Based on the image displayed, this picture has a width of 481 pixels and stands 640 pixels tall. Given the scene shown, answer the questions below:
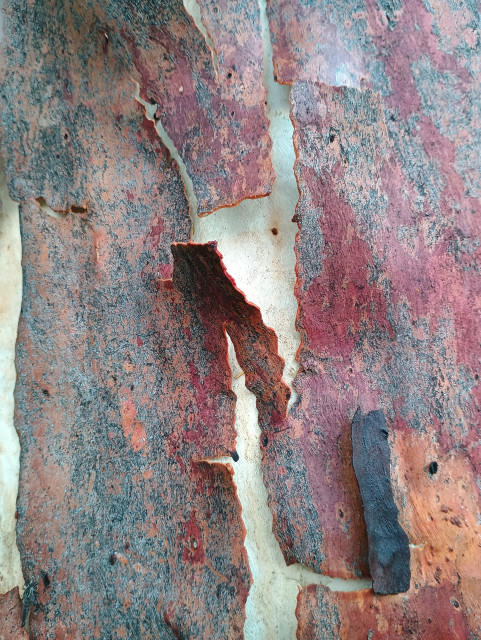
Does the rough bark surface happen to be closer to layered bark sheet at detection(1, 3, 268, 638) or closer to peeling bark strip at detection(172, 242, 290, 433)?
layered bark sheet at detection(1, 3, 268, 638)

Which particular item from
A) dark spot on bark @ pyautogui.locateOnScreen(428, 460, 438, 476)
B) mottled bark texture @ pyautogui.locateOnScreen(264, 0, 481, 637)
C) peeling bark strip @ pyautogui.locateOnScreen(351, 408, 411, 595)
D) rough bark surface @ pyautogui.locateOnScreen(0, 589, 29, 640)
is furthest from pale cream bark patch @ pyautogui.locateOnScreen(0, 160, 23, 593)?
dark spot on bark @ pyautogui.locateOnScreen(428, 460, 438, 476)

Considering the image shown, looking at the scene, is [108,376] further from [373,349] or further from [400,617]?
[400,617]

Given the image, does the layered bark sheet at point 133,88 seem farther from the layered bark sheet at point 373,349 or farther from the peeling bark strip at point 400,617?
the peeling bark strip at point 400,617

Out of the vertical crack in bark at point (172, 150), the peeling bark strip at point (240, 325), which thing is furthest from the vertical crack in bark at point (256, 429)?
the vertical crack in bark at point (172, 150)

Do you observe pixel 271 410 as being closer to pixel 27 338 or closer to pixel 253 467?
pixel 253 467

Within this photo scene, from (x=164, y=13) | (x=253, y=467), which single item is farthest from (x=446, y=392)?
(x=164, y=13)

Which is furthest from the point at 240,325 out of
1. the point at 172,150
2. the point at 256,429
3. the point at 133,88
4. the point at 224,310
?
the point at 133,88
